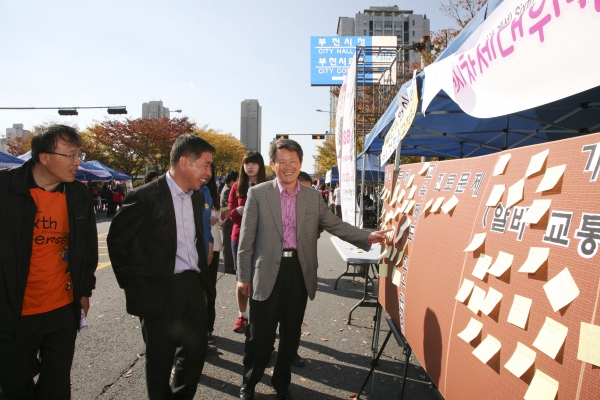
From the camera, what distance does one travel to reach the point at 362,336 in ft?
14.8

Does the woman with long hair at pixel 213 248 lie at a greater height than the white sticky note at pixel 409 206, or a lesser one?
lesser

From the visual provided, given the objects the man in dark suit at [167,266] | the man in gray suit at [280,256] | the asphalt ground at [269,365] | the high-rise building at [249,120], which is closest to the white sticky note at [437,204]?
the man in gray suit at [280,256]

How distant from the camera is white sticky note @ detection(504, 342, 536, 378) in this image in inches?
49.2

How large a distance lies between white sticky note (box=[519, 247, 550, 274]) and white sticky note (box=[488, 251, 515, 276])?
0.09 metres

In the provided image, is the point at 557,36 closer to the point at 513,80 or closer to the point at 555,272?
the point at 513,80

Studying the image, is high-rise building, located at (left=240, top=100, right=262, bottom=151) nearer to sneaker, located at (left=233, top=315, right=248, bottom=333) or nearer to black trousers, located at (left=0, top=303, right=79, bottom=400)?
sneaker, located at (left=233, top=315, right=248, bottom=333)

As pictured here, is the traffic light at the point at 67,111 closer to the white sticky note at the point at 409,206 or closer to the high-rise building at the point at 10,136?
the high-rise building at the point at 10,136

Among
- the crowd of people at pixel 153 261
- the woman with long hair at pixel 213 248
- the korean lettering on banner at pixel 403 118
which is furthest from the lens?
the woman with long hair at pixel 213 248

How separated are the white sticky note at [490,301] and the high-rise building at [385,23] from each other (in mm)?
87819

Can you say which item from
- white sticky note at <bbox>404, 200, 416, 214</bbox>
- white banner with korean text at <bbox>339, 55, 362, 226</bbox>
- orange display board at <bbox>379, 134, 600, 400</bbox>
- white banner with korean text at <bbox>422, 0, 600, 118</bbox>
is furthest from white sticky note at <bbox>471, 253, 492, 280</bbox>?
white banner with korean text at <bbox>339, 55, 362, 226</bbox>

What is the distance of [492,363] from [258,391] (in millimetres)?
2313

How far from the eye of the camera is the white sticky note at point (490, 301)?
1.46m

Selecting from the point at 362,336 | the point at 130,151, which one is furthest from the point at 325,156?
the point at 362,336

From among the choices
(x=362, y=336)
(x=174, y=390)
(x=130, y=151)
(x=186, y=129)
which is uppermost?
(x=186, y=129)
